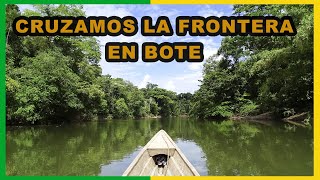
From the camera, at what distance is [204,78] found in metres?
28.8

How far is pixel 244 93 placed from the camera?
83.8 ft

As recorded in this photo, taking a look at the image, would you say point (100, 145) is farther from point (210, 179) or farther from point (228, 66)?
point (228, 66)

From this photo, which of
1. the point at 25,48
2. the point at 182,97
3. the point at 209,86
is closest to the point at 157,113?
the point at 182,97

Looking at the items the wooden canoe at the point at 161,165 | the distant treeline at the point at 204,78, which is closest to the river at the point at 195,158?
the wooden canoe at the point at 161,165

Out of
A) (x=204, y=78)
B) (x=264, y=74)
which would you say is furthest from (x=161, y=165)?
(x=204, y=78)

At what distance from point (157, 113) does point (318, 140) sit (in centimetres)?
4597

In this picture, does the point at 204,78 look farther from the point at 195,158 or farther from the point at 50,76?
the point at 195,158

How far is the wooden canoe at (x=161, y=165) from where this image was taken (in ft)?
15.3

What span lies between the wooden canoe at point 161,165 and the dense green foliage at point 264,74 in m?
6.59

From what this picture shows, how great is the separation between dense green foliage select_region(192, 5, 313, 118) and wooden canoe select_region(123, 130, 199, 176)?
6.59 meters

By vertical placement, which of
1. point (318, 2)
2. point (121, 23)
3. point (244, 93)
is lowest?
point (244, 93)

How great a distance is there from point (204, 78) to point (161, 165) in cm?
2395

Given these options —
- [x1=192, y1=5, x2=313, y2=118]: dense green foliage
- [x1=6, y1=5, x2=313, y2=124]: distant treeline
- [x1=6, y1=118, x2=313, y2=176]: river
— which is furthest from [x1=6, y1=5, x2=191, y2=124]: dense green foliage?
[x1=192, y1=5, x2=313, y2=118]: dense green foliage

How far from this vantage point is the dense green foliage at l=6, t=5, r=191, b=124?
1608cm
